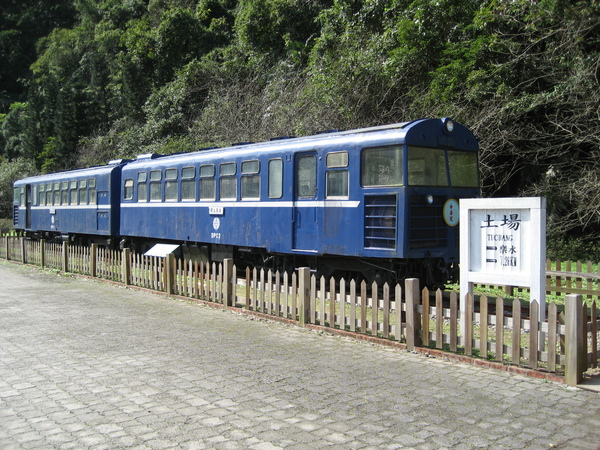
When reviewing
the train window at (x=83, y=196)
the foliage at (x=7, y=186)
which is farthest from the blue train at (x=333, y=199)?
the foliage at (x=7, y=186)

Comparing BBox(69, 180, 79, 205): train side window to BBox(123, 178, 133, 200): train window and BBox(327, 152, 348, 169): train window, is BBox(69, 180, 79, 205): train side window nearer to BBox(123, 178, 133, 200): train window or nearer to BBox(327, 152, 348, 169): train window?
BBox(123, 178, 133, 200): train window

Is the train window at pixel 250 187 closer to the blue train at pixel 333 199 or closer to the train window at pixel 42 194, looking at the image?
the blue train at pixel 333 199

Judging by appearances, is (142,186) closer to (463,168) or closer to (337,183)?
(337,183)

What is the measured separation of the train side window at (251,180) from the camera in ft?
38.8

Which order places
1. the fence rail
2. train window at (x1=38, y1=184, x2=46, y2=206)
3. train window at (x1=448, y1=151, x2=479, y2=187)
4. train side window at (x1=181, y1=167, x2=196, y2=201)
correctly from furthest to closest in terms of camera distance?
train window at (x1=38, y1=184, x2=46, y2=206) → train side window at (x1=181, y1=167, x2=196, y2=201) → train window at (x1=448, y1=151, x2=479, y2=187) → the fence rail

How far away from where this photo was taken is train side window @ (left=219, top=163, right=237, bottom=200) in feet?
41.0

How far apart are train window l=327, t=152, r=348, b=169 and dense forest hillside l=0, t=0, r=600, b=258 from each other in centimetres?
609

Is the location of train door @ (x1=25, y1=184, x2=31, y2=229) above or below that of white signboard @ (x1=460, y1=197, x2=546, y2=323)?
above

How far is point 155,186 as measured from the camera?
50.9ft

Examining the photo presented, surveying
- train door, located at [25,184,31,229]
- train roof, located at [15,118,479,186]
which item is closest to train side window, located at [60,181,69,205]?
train door, located at [25,184,31,229]

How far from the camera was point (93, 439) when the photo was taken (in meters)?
4.21

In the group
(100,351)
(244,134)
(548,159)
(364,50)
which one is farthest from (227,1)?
(100,351)

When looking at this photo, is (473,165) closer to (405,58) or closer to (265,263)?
(265,263)

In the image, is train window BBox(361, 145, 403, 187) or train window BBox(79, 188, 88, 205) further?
train window BBox(79, 188, 88, 205)
